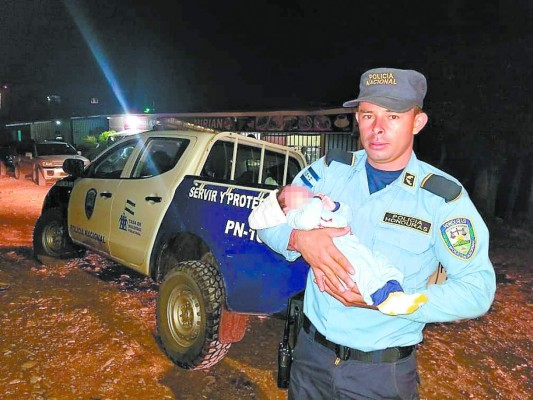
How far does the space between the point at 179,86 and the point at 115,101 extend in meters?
8.60

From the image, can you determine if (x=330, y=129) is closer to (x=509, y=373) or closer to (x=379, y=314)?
(x=509, y=373)

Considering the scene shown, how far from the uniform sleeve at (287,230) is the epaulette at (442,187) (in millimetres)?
468

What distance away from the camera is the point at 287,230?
1742 millimetres

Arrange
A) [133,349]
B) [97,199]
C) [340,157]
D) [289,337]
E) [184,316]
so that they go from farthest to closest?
[97,199], [133,349], [184,316], [289,337], [340,157]

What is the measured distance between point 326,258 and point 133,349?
9.25 feet

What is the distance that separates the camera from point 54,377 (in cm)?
324

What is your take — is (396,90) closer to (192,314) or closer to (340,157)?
(340,157)

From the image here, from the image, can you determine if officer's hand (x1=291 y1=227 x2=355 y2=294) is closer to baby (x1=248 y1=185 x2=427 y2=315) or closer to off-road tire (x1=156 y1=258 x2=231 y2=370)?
baby (x1=248 y1=185 x2=427 y2=315)

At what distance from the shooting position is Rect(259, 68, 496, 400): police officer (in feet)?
4.96

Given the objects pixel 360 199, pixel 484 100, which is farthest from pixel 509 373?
pixel 484 100

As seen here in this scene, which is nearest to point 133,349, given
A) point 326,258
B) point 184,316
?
point 184,316

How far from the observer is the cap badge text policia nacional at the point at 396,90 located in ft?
5.40

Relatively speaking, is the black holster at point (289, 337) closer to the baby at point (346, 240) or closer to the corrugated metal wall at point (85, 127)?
the baby at point (346, 240)

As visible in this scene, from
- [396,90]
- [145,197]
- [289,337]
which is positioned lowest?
[289,337]
